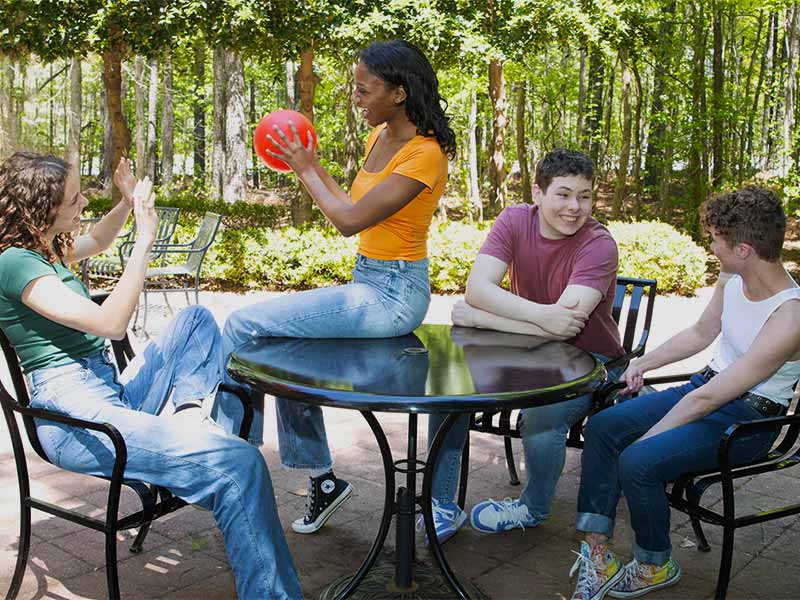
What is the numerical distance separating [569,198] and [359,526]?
1.50 m

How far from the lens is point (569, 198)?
315 centimetres

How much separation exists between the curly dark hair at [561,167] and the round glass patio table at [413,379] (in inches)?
24.8

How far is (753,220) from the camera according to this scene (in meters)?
2.62

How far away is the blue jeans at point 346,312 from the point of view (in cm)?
277

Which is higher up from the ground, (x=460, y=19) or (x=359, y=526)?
(x=460, y=19)

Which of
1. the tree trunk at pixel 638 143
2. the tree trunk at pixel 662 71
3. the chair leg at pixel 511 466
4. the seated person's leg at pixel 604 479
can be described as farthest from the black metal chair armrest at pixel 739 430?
the tree trunk at pixel 638 143

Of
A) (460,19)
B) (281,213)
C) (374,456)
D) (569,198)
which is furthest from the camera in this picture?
(281,213)

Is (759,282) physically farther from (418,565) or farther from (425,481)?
(418,565)

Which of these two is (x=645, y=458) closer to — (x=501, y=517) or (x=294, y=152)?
(x=501, y=517)

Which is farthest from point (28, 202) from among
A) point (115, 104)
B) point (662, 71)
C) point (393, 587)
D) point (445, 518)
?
point (662, 71)

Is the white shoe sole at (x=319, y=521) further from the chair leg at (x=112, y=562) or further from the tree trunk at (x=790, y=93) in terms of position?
the tree trunk at (x=790, y=93)

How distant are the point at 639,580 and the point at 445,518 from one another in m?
0.74

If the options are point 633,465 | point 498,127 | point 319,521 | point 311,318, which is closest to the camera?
point 633,465

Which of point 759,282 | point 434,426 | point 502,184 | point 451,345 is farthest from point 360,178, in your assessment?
point 502,184
